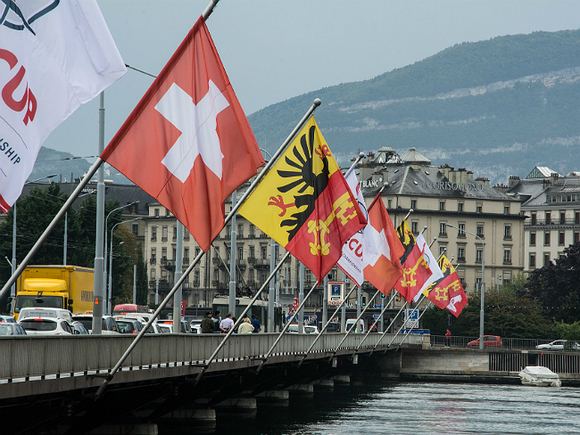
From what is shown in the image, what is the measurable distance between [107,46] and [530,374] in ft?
242

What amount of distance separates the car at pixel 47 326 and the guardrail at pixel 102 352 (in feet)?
15.4

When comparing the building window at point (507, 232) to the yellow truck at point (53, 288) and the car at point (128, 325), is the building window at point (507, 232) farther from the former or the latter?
the car at point (128, 325)

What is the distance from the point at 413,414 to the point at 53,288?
18.3 m

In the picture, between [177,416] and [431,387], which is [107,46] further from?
[431,387]

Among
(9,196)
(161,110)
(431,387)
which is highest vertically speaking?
(161,110)

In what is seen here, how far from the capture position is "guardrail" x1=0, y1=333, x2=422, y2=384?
18.4m

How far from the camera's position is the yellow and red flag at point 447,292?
2640 inches

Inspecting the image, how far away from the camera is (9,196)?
44.7ft

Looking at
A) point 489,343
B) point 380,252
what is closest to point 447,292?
point 380,252

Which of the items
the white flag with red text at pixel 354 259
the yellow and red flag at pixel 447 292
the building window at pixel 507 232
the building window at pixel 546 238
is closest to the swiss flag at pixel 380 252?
the white flag with red text at pixel 354 259

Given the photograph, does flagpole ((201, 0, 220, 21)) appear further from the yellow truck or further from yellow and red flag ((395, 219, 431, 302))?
the yellow truck

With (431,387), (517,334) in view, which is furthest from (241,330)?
(517,334)

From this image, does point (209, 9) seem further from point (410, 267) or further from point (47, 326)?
point (410, 267)

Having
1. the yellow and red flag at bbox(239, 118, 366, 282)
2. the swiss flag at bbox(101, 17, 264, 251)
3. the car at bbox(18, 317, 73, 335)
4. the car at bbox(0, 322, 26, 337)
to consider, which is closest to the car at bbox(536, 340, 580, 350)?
the car at bbox(18, 317, 73, 335)
